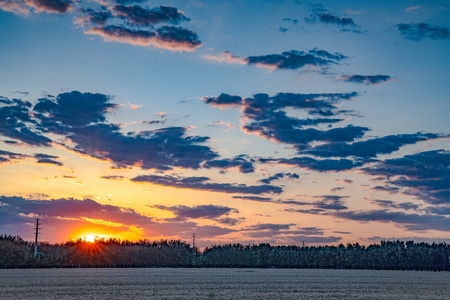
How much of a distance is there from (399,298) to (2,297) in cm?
4806

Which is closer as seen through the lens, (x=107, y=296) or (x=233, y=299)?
(x=233, y=299)

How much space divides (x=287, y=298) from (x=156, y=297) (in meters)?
15.4

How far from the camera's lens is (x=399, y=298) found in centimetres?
7556

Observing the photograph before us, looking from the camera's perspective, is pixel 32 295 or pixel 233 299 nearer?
pixel 233 299

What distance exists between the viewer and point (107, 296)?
238 ft

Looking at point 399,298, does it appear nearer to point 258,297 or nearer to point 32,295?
point 258,297

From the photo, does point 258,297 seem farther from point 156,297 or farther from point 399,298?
point 399,298

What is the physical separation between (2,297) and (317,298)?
3744cm

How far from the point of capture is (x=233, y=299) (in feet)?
222

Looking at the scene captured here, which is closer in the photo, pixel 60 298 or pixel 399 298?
pixel 60 298

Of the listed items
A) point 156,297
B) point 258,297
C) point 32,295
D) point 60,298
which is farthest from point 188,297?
point 32,295

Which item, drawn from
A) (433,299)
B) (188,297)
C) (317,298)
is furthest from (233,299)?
(433,299)

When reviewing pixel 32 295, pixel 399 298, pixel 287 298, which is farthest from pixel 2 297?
pixel 399 298

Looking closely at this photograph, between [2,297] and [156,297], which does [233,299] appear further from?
[2,297]
